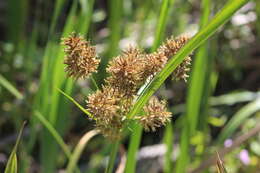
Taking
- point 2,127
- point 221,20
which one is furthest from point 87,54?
point 2,127

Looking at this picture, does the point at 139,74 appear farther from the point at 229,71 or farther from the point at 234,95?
the point at 229,71

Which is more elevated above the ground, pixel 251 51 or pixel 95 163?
pixel 251 51

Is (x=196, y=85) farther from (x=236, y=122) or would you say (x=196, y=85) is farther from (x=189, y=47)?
(x=189, y=47)

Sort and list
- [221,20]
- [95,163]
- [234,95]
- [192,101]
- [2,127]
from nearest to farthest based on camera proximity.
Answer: [221,20] → [192,101] → [95,163] → [234,95] → [2,127]

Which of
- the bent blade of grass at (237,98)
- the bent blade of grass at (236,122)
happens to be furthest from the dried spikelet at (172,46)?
the bent blade of grass at (237,98)

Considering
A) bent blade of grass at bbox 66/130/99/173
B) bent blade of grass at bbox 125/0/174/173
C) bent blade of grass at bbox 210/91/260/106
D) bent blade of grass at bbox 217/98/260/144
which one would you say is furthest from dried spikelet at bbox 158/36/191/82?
bent blade of grass at bbox 210/91/260/106

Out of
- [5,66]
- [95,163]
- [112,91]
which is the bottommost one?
[95,163]

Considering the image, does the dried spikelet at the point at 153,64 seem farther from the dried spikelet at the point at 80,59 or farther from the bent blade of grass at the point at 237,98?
the bent blade of grass at the point at 237,98
